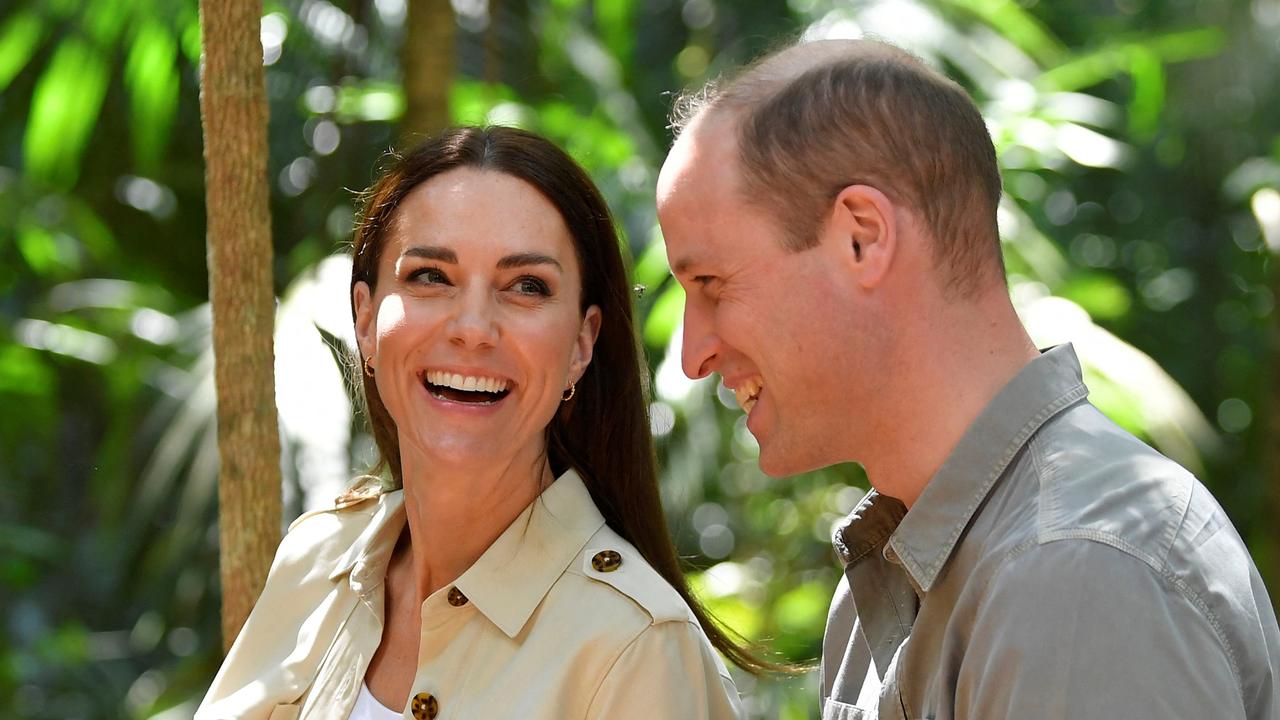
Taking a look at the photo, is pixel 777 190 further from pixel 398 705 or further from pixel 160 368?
pixel 160 368

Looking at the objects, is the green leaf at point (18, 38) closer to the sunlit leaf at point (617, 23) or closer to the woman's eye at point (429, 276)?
the sunlit leaf at point (617, 23)

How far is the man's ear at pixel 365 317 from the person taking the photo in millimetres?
2283

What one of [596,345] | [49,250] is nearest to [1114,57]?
[596,345]

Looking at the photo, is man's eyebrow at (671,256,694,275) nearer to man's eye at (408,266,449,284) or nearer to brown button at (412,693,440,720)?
man's eye at (408,266,449,284)

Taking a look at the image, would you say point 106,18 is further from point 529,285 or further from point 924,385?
point 924,385

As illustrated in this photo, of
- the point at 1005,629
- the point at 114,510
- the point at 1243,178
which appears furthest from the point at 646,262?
the point at 1243,178

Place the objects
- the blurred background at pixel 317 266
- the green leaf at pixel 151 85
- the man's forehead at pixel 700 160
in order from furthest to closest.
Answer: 1. the green leaf at pixel 151 85
2. the blurred background at pixel 317 266
3. the man's forehead at pixel 700 160

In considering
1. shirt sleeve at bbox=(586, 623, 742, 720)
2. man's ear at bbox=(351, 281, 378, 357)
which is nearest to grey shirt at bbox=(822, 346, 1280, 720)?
shirt sleeve at bbox=(586, 623, 742, 720)

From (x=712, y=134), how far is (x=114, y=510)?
349cm

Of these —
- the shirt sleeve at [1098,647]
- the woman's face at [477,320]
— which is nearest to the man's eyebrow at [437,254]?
the woman's face at [477,320]

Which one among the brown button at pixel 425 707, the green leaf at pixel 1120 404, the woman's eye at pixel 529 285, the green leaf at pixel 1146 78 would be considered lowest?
the brown button at pixel 425 707

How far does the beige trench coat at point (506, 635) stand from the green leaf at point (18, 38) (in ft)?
9.01

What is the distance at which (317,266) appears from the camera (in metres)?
3.92

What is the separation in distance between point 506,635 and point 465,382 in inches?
14.2
